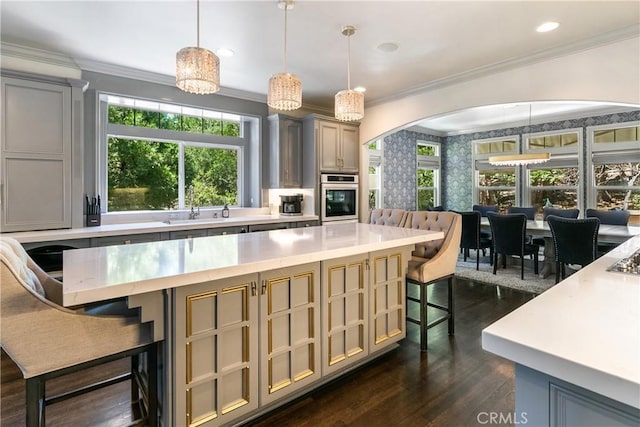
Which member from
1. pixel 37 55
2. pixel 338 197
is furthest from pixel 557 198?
pixel 37 55

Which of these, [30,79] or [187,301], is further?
[30,79]

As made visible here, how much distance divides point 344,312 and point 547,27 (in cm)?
314

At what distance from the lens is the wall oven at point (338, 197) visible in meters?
5.02

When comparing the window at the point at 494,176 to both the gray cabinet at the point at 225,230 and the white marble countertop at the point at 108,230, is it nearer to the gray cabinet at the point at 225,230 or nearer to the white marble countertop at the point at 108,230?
the white marble countertop at the point at 108,230

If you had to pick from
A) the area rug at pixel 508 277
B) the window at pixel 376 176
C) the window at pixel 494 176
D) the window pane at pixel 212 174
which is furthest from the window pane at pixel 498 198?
the window pane at pixel 212 174

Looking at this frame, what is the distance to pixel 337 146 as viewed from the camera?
525 cm

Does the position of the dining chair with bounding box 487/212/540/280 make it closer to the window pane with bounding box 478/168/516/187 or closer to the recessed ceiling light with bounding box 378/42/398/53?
the window pane with bounding box 478/168/516/187

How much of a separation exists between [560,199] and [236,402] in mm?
7372

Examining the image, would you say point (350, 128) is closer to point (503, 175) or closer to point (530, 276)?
point (530, 276)

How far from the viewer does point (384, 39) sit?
313 cm

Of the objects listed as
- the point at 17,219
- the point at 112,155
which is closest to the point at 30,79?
the point at 112,155

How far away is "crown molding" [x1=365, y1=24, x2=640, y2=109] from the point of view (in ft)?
9.78

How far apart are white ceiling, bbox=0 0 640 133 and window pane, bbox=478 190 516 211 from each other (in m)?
4.42

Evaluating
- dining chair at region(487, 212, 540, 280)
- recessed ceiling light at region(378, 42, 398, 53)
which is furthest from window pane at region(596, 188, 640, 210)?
recessed ceiling light at region(378, 42, 398, 53)
